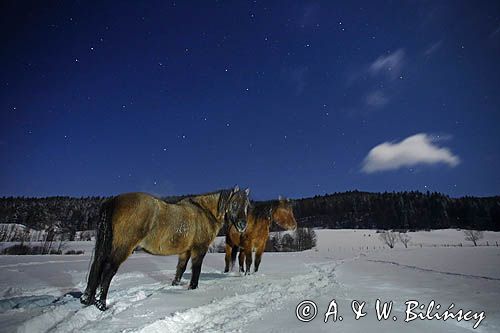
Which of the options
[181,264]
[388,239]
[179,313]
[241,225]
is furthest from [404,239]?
[179,313]

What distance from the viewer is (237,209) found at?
20.4 feet

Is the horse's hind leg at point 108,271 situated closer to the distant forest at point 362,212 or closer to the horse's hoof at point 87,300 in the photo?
the horse's hoof at point 87,300

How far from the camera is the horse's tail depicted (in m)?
3.68

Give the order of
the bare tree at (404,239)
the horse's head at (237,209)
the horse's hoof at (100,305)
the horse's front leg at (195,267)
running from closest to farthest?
1. the horse's hoof at (100,305)
2. the horse's front leg at (195,267)
3. the horse's head at (237,209)
4. the bare tree at (404,239)

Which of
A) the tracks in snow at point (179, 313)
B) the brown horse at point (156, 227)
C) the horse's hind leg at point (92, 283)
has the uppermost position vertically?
the brown horse at point (156, 227)

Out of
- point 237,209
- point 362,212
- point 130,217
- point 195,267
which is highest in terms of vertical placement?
point 362,212

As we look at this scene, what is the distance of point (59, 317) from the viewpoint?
3020 mm

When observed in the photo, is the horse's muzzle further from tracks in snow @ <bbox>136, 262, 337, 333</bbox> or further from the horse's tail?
the horse's tail

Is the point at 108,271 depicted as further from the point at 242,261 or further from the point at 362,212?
the point at 362,212

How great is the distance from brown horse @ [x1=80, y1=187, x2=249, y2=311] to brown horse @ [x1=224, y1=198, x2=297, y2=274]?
78.1 inches

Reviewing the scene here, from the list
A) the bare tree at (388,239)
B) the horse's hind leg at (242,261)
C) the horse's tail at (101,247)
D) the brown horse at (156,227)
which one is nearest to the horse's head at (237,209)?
the brown horse at (156,227)

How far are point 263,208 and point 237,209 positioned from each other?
282 cm

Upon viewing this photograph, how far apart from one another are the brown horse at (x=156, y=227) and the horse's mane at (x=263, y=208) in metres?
2.42

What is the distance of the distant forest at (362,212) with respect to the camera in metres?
65.9
